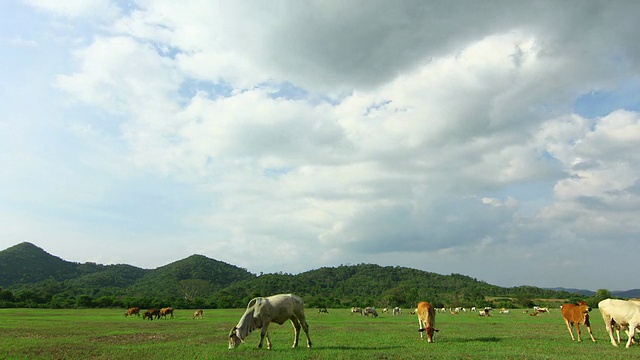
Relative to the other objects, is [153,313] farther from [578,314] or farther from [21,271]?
[21,271]

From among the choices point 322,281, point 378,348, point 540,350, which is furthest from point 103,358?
point 322,281

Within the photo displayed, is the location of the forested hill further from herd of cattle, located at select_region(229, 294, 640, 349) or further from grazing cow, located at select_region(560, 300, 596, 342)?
grazing cow, located at select_region(560, 300, 596, 342)

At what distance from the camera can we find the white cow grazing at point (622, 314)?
19.0m

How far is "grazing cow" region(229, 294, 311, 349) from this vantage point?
61.8ft

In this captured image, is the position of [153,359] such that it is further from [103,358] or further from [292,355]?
[292,355]

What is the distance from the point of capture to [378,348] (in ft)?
62.3

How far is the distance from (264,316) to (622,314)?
1792 centimetres

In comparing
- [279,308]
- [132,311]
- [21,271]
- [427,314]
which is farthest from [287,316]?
[21,271]

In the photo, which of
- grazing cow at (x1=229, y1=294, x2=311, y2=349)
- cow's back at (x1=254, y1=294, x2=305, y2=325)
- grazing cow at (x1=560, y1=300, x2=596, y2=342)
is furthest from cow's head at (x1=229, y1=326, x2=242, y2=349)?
grazing cow at (x1=560, y1=300, x2=596, y2=342)

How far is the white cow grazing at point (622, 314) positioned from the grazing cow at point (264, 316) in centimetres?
1567

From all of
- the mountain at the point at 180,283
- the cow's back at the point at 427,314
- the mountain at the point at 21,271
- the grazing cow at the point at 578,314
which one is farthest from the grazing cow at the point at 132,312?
the mountain at the point at 21,271

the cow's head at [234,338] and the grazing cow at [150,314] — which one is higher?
the cow's head at [234,338]

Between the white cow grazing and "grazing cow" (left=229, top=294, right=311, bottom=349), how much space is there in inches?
617

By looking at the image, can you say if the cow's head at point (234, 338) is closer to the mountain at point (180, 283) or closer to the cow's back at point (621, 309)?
the cow's back at point (621, 309)
